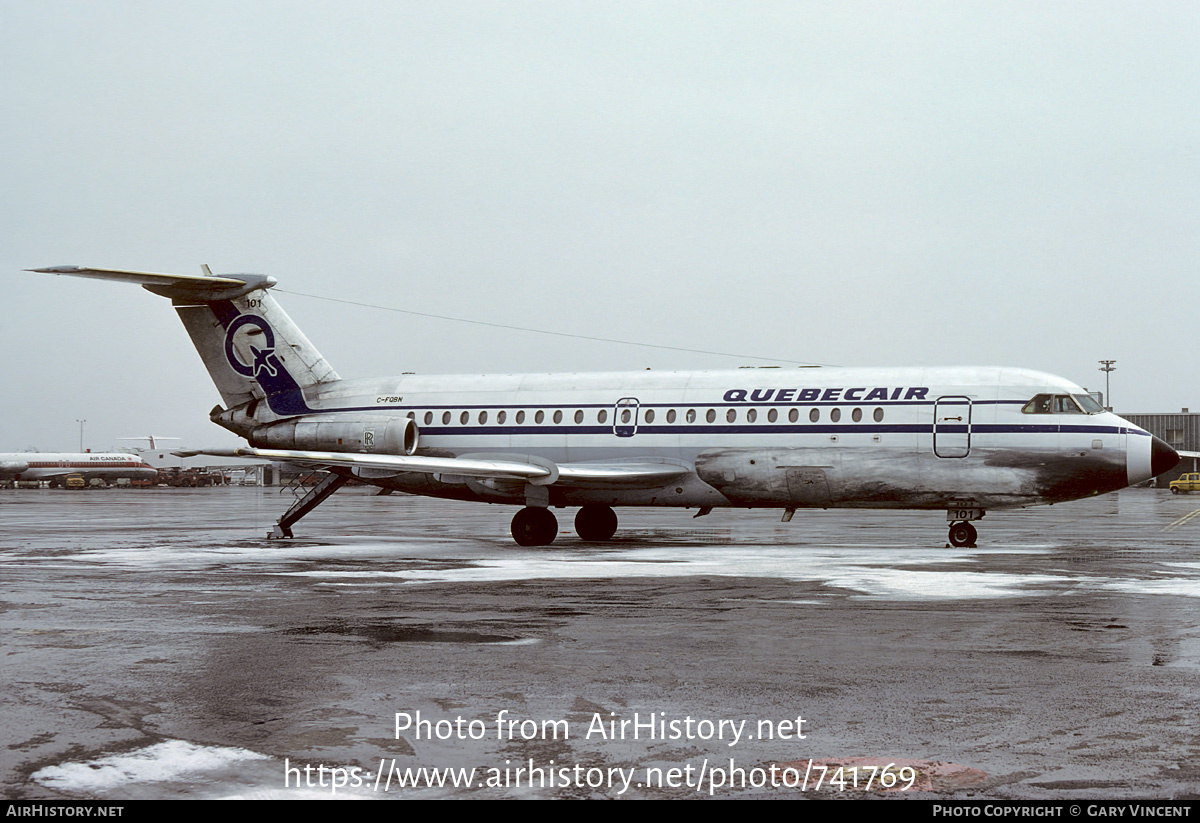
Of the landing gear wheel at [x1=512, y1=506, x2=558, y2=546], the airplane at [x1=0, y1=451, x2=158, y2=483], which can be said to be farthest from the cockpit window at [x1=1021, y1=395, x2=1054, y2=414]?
the airplane at [x1=0, y1=451, x2=158, y2=483]

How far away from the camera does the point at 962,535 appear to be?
24.5 m

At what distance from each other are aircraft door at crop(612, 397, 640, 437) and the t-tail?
791 centimetres

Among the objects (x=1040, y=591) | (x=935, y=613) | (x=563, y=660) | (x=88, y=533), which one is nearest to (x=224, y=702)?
(x=563, y=660)

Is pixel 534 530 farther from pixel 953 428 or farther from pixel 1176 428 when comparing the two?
pixel 1176 428

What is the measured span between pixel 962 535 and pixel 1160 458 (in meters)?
4.05

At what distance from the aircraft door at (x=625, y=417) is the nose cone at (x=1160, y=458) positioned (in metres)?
10.7

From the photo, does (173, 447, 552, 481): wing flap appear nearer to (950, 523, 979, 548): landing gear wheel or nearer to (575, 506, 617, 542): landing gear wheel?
(575, 506, 617, 542): landing gear wheel

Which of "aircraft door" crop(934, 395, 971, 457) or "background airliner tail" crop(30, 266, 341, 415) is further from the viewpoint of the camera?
"background airliner tail" crop(30, 266, 341, 415)

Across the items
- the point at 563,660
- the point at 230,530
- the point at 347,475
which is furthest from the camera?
the point at 230,530

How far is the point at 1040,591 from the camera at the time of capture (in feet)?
49.9

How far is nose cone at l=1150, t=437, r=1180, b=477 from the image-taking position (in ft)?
77.2

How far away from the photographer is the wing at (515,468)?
25.5 m

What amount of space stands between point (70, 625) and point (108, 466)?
377 feet
